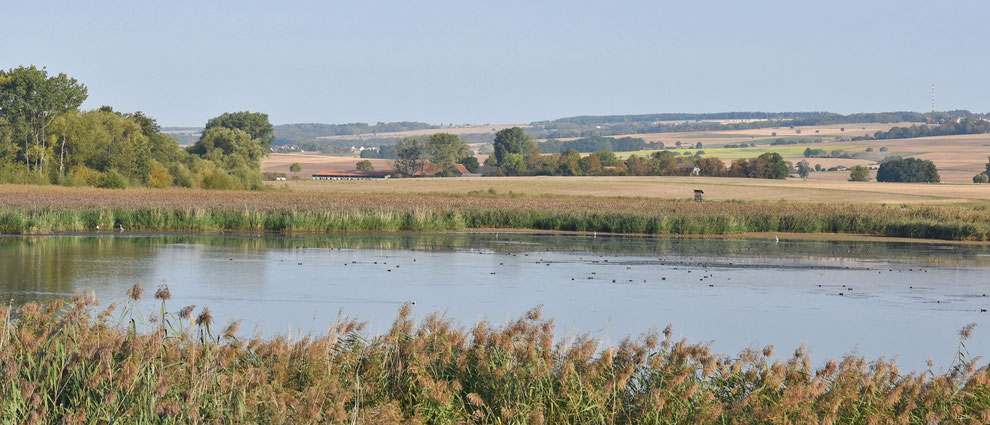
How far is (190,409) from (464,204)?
40858mm

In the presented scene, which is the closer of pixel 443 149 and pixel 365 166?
pixel 443 149

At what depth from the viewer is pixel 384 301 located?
1902cm

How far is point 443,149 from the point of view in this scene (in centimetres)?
16025

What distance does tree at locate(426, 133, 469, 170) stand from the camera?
155 metres

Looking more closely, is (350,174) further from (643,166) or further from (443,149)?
(643,166)

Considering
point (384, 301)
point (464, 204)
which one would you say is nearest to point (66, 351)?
point (384, 301)

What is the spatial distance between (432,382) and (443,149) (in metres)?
152

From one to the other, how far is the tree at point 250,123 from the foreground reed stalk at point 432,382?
119 metres

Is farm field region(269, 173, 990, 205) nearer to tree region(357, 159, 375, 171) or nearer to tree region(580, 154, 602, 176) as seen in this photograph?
tree region(580, 154, 602, 176)

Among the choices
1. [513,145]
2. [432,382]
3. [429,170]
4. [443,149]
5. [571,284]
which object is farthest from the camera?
[513,145]

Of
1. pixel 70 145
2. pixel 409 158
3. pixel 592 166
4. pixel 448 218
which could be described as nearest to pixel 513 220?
pixel 448 218

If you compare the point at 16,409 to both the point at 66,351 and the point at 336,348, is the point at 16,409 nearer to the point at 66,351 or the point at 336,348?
the point at 66,351

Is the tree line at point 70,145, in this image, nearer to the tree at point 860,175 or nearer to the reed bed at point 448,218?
the reed bed at point 448,218

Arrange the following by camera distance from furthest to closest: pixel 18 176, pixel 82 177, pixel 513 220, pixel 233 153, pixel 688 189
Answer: pixel 233 153
pixel 688 189
pixel 82 177
pixel 18 176
pixel 513 220
